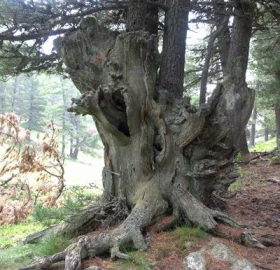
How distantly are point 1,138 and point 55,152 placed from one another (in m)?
1.52

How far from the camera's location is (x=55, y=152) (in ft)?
24.9

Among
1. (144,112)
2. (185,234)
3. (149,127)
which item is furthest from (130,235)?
(144,112)

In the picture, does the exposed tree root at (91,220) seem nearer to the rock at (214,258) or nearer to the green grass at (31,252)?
the green grass at (31,252)

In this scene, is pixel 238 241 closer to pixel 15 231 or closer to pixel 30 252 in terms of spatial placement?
pixel 30 252

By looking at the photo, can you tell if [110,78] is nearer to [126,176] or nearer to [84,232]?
[126,176]

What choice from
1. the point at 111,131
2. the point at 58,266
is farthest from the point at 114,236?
the point at 111,131

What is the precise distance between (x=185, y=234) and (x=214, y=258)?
1.80 ft

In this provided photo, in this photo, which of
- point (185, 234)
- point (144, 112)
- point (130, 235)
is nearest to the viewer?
point (130, 235)

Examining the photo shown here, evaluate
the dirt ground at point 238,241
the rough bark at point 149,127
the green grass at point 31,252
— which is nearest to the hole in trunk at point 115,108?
the rough bark at point 149,127

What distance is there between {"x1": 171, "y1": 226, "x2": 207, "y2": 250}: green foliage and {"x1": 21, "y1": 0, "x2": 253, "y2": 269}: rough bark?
13 cm

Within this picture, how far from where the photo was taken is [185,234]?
3902mm

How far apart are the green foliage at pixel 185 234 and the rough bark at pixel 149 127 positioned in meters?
0.13

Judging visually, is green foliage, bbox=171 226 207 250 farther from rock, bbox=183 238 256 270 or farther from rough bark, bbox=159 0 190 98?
rough bark, bbox=159 0 190 98

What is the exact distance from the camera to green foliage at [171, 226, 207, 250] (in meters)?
3.74
